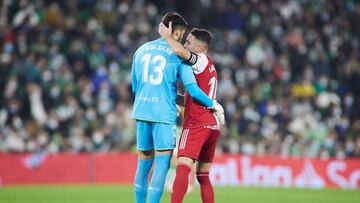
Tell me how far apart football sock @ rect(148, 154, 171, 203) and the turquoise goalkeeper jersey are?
1.57 feet

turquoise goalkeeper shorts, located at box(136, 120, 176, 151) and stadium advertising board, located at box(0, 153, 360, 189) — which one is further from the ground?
turquoise goalkeeper shorts, located at box(136, 120, 176, 151)

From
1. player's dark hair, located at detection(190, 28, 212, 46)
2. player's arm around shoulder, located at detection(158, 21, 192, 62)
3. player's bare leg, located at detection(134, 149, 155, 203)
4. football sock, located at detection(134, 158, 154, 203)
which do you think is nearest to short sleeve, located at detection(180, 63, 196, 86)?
player's arm around shoulder, located at detection(158, 21, 192, 62)

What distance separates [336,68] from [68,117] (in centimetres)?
935

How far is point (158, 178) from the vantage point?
980 centimetres

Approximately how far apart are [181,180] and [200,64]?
1545 mm

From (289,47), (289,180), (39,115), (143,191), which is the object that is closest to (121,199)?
(143,191)

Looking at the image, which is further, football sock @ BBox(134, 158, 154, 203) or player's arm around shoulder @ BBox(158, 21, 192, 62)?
football sock @ BBox(134, 158, 154, 203)

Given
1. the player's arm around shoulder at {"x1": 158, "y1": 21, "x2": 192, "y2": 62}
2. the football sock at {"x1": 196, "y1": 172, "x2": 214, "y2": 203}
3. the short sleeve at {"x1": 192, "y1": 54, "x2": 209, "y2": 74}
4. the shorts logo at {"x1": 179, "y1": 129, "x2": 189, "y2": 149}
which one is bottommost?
the football sock at {"x1": 196, "y1": 172, "x2": 214, "y2": 203}

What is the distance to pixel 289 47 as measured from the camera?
81.0 ft

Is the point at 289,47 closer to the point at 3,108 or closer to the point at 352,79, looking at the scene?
the point at 352,79

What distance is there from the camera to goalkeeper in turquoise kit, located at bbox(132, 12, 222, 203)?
984 centimetres

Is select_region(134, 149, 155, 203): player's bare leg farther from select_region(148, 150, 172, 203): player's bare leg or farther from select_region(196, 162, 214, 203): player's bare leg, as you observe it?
select_region(196, 162, 214, 203): player's bare leg

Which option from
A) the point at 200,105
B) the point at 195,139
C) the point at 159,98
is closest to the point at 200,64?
the point at 200,105

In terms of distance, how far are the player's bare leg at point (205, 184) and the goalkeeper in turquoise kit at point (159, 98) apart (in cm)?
65
